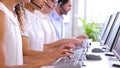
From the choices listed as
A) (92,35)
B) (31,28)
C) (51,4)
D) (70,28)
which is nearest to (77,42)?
(31,28)

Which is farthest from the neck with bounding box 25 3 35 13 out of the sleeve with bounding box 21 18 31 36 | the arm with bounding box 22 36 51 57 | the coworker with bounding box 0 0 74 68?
the coworker with bounding box 0 0 74 68

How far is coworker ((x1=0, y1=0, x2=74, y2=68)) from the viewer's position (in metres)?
1.23

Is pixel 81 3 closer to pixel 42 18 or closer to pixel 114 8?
pixel 114 8

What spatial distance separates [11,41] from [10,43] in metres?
0.01

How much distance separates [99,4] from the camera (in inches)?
269

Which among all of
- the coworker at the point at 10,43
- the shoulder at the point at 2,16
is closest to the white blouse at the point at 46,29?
the coworker at the point at 10,43

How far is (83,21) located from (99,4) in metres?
0.73

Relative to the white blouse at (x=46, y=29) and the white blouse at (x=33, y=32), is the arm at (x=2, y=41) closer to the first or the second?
the white blouse at (x=33, y=32)

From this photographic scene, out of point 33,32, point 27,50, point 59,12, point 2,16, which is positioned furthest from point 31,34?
point 59,12

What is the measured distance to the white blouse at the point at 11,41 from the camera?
1376mm

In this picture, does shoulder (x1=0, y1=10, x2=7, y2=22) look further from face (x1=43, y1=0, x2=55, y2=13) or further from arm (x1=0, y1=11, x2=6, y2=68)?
face (x1=43, y1=0, x2=55, y2=13)

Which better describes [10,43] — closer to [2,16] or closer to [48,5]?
[2,16]

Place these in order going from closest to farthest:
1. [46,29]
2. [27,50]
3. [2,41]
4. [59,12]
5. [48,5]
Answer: [2,41]
[27,50]
[46,29]
[48,5]
[59,12]

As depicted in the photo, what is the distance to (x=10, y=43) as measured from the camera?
1.42 meters
